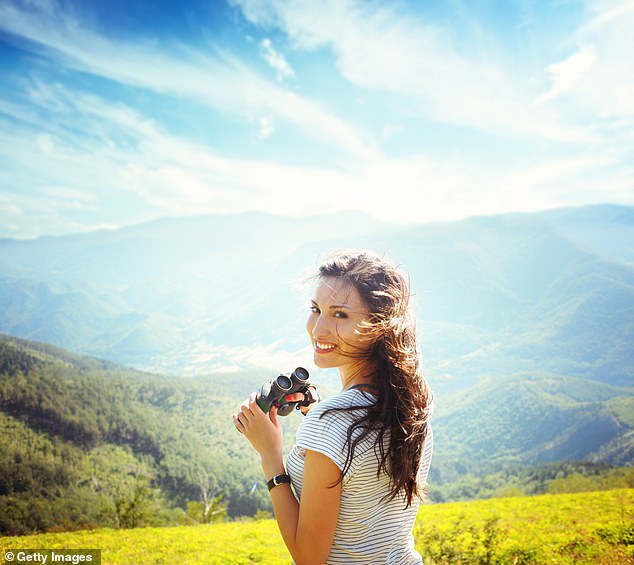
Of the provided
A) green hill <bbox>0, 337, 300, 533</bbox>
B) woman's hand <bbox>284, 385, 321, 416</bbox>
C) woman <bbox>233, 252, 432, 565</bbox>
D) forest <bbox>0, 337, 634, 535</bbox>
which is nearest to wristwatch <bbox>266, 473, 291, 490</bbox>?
woman <bbox>233, 252, 432, 565</bbox>

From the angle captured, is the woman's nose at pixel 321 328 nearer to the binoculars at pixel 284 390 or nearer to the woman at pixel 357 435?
the woman at pixel 357 435

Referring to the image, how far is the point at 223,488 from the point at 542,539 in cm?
10726

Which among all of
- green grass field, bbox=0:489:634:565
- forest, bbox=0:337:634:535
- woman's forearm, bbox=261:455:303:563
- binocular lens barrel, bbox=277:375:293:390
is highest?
binocular lens barrel, bbox=277:375:293:390

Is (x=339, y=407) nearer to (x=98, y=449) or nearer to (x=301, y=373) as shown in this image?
(x=301, y=373)

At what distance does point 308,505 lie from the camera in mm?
1677

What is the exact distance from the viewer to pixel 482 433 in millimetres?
194500

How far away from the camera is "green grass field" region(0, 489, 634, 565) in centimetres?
614

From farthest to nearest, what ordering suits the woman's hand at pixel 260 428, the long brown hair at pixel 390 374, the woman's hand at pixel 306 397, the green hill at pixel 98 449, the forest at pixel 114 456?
the green hill at pixel 98 449 < the forest at pixel 114 456 < the woman's hand at pixel 306 397 < the woman's hand at pixel 260 428 < the long brown hair at pixel 390 374

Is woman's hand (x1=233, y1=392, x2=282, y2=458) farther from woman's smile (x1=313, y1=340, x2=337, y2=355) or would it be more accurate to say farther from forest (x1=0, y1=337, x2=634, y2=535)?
forest (x1=0, y1=337, x2=634, y2=535)

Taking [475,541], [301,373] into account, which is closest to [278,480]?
[301,373]

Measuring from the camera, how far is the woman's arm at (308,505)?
165 cm

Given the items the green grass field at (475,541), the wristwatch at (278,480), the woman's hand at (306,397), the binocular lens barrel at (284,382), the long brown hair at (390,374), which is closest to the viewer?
the long brown hair at (390,374)

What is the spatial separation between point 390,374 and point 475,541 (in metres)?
6.78

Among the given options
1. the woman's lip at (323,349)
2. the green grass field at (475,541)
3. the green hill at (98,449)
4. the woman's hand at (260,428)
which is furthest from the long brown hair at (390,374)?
the green hill at (98,449)
